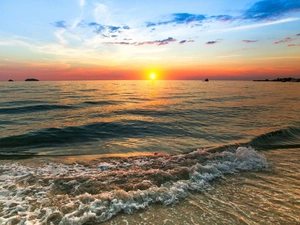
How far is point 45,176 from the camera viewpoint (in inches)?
270

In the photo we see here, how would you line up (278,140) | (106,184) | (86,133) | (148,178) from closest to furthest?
(106,184) < (148,178) < (278,140) < (86,133)

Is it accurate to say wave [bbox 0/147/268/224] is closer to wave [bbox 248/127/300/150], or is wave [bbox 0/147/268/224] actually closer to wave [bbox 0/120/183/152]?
wave [bbox 248/127/300/150]

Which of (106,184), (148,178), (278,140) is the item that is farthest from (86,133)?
(278,140)

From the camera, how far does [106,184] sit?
249 inches

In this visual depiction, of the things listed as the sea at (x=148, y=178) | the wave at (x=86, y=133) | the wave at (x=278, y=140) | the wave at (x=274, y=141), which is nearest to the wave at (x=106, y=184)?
the sea at (x=148, y=178)

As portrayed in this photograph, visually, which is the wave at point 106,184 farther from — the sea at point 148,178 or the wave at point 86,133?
the wave at point 86,133

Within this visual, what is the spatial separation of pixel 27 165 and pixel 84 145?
371 centimetres

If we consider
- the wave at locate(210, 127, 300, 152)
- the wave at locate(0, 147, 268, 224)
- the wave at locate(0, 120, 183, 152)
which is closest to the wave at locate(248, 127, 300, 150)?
the wave at locate(210, 127, 300, 152)

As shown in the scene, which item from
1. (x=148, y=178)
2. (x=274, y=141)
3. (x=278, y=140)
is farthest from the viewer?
(x=278, y=140)

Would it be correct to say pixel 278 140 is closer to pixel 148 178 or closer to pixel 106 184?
pixel 148 178

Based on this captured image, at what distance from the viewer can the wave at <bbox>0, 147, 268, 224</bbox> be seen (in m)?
4.88

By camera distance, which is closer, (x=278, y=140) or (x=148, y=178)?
(x=148, y=178)

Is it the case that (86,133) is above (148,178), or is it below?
below

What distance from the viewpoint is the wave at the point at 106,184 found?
16.0 feet
